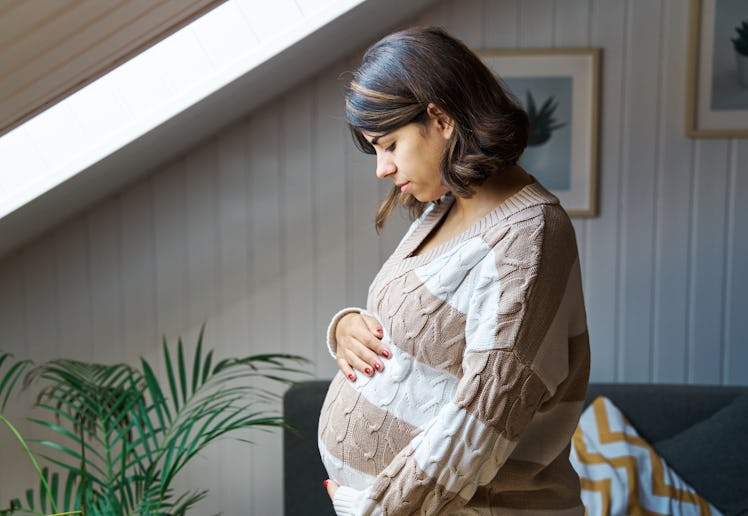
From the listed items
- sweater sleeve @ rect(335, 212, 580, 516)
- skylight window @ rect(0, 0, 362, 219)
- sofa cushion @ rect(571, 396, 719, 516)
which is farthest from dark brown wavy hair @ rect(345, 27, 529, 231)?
sofa cushion @ rect(571, 396, 719, 516)

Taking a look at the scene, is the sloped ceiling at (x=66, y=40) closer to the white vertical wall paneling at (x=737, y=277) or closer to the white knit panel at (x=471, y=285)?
the white knit panel at (x=471, y=285)

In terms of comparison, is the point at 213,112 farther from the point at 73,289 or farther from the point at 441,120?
the point at 441,120

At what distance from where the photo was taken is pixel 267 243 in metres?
2.47

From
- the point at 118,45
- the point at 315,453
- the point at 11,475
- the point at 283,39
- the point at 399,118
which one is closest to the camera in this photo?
the point at 399,118

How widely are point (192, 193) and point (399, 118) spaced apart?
1.53 metres

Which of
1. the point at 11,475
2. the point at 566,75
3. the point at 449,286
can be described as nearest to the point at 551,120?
the point at 566,75

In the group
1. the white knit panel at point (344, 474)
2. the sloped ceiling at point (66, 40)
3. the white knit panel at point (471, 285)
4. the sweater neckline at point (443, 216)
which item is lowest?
the white knit panel at point (344, 474)

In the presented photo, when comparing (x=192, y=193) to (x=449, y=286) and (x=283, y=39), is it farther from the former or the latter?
(x=449, y=286)

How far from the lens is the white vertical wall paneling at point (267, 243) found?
2.43 metres

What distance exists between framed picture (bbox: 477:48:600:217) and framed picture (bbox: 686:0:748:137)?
0.28 metres

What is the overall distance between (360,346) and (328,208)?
4.30ft

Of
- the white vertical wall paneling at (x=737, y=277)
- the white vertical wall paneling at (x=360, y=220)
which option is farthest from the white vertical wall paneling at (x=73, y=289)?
the white vertical wall paneling at (x=737, y=277)

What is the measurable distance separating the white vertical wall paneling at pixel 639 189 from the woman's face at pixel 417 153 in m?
1.50

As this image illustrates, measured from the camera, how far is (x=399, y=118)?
1021 mm
